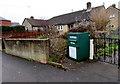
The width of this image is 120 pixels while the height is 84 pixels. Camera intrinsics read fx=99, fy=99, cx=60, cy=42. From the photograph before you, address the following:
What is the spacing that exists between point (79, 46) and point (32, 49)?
2.73 metres

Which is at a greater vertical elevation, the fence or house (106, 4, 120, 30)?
house (106, 4, 120, 30)

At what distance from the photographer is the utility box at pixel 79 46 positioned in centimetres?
477

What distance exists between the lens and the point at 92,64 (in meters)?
4.60

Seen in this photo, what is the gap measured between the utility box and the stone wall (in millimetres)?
1276

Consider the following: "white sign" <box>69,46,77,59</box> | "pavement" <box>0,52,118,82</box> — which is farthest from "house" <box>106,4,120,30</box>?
"pavement" <box>0,52,118,82</box>

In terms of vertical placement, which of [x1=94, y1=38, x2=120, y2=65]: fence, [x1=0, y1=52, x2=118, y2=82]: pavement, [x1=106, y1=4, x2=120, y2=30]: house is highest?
[x1=106, y1=4, x2=120, y2=30]: house

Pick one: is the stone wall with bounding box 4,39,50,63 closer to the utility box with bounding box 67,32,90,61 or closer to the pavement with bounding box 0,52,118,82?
the pavement with bounding box 0,52,118,82

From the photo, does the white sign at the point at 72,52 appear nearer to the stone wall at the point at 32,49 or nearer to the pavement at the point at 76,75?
the pavement at the point at 76,75

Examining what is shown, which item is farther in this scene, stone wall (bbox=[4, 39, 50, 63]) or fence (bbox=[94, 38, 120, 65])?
stone wall (bbox=[4, 39, 50, 63])

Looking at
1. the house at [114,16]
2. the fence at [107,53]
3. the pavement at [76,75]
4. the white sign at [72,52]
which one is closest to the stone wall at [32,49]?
the pavement at [76,75]

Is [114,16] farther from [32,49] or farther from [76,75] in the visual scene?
Answer: [76,75]

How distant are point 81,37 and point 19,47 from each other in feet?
14.5

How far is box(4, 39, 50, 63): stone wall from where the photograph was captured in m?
5.10

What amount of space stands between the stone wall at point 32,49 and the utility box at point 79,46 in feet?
4.19
